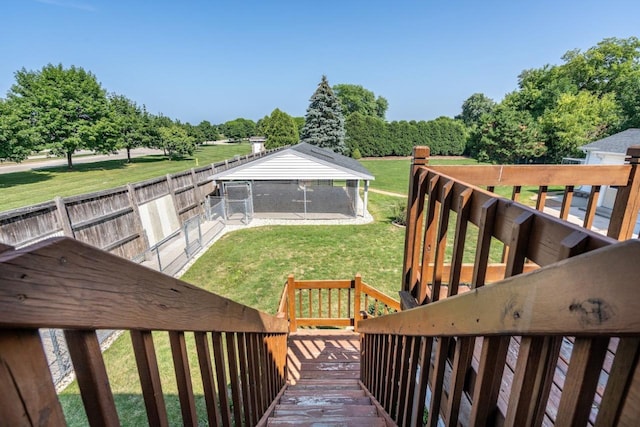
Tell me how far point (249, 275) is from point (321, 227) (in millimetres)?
4403

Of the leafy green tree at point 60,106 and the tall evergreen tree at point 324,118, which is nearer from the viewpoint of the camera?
the leafy green tree at point 60,106

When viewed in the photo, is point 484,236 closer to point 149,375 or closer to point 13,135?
point 149,375

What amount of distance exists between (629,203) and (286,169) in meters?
10.8

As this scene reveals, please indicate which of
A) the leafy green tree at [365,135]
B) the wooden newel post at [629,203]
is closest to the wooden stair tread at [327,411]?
the wooden newel post at [629,203]

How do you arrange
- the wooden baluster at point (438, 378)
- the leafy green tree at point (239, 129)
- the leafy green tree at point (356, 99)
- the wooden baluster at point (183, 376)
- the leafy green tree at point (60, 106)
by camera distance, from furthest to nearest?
the leafy green tree at point (239, 129), the leafy green tree at point (356, 99), the leafy green tree at point (60, 106), the wooden baluster at point (438, 378), the wooden baluster at point (183, 376)

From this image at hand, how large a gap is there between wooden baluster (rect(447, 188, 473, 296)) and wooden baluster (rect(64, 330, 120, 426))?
1.34 meters

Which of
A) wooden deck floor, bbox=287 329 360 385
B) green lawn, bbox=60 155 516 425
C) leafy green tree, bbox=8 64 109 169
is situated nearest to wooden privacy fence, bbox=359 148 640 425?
wooden deck floor, bbox=287 329 360 385

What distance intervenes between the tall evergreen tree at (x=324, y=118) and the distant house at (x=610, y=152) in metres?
19.0

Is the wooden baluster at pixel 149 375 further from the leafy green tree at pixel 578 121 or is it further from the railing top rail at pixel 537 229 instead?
the leafy green tree at pixel 578 121

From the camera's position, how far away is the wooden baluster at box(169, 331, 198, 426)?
97 cm

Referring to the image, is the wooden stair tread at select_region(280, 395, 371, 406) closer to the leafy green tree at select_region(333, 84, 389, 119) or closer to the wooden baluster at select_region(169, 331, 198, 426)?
the wooden baluster at select_region(169, 331, 198, 426)

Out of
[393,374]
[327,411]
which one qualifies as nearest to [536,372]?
[393,374]

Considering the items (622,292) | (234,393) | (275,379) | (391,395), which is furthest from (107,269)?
(275,379)

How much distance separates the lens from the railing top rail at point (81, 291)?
0.44 meters
